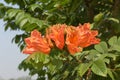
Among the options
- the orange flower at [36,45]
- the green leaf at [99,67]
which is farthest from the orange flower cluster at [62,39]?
the green leaf at [99,67]

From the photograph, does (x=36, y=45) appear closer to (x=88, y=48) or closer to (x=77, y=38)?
(x=77, y=38)

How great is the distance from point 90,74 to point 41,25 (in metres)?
1.00

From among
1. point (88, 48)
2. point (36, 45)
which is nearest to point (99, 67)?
point (36, 45)

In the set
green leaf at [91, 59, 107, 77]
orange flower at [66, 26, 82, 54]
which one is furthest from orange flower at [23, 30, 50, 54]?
green leaf at [91, 59, 107, 77]

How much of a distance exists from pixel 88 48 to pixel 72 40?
0.49 meters

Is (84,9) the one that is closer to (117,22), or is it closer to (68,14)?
(68,14)

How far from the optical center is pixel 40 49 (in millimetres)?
1782

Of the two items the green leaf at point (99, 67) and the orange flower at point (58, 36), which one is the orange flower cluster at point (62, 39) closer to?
the orange flower at point (58, 36)

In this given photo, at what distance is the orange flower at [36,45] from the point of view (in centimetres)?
176

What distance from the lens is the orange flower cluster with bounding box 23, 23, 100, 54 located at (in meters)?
1.73

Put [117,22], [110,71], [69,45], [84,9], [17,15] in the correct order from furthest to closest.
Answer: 1. [17,15]
2. [84,9]
3. [117,22]
4. [110,71]
5. [69,45]

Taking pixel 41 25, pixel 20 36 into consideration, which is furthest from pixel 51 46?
pixel 20 36

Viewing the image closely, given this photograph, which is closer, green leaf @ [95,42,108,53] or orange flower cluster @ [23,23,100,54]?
orange flower cluster @ [23,23,100,54]

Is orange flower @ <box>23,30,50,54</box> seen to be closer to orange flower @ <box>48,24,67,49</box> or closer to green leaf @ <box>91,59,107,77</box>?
orange flower @ <box>48,24,67,49</box>
